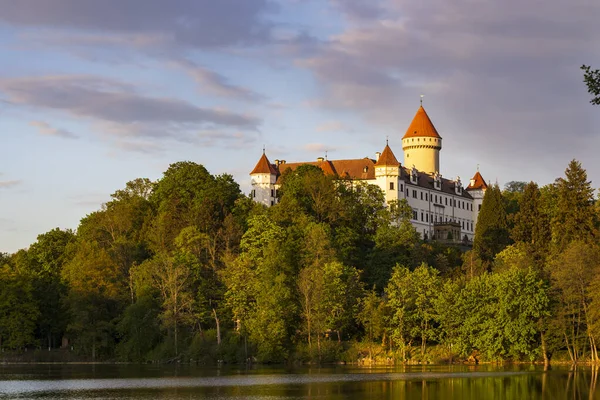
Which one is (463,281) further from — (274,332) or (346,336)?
(274,332)

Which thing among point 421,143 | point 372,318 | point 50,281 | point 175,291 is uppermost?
point 421,143

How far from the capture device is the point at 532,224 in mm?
94062

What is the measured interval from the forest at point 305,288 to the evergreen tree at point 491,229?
33 cm

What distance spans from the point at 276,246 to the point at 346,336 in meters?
9.67

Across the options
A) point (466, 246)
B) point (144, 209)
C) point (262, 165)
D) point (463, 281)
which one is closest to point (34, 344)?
point (144, 209)

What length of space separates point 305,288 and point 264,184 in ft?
185

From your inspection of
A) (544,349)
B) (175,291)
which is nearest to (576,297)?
(544,349)

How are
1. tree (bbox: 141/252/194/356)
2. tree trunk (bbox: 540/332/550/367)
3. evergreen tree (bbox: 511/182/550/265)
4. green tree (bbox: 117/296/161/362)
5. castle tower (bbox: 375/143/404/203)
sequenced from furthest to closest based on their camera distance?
1. castle tower (bbox: 375/143/404/203)
2. evergreen tree (bbox: 511/182/550/265)
3. green tree (bbox: 117/296/161/362)
4. tree (bbox: 141/252/194/356)
5. tree trunk (bbox: 540/332/550/367)

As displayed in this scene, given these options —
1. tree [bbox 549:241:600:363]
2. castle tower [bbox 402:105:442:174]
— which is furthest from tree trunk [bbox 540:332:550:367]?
castle tower [bbox 402:105:442:174]

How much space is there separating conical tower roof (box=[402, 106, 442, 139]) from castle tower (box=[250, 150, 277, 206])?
2353 cm

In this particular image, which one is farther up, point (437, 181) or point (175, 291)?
point (437, 181)

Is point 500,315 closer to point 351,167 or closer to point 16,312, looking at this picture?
point 16,312

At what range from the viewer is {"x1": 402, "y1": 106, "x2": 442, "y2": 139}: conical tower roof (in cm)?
14425

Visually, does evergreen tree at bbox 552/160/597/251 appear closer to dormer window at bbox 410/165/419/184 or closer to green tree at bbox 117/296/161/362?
green tree at bbox 117/296/161/362
